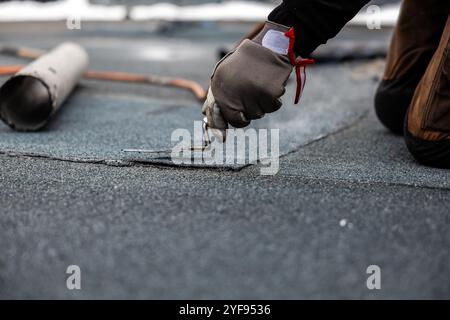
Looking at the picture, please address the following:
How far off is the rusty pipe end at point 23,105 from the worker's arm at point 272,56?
823 mm

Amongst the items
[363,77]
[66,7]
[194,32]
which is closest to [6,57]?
[363,77]

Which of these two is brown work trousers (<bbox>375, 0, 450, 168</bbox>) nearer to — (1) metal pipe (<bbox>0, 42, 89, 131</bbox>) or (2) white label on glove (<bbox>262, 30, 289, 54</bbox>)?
(2) white label on glove (<bbox>262, 30, 289, 54</bbox>)

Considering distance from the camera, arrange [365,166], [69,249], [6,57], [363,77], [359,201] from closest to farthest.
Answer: [69,249], [359,201], [365,166], [363,77], [6,57]

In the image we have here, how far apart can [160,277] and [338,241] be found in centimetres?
33

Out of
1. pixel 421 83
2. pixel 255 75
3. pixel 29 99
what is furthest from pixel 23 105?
pixel 421 83

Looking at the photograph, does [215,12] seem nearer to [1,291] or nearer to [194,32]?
[194,32]

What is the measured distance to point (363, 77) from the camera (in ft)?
10.9

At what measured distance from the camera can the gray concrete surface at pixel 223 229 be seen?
0.93m

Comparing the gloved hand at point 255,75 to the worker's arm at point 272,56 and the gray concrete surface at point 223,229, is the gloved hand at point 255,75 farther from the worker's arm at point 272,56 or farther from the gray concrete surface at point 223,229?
the gray concrete surface at point 223,229

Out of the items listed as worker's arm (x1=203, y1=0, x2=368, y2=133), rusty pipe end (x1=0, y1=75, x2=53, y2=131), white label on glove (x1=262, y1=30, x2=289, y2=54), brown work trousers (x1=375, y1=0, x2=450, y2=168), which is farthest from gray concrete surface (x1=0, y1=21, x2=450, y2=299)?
rusty pipe end (x1=0, y1=75, x2=53, y2=131)

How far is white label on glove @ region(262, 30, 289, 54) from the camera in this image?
1362mm

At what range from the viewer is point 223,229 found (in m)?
1.09

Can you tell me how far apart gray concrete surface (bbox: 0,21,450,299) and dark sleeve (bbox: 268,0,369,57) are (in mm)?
332

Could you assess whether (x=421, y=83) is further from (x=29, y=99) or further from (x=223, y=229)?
(x=29, y=99)
